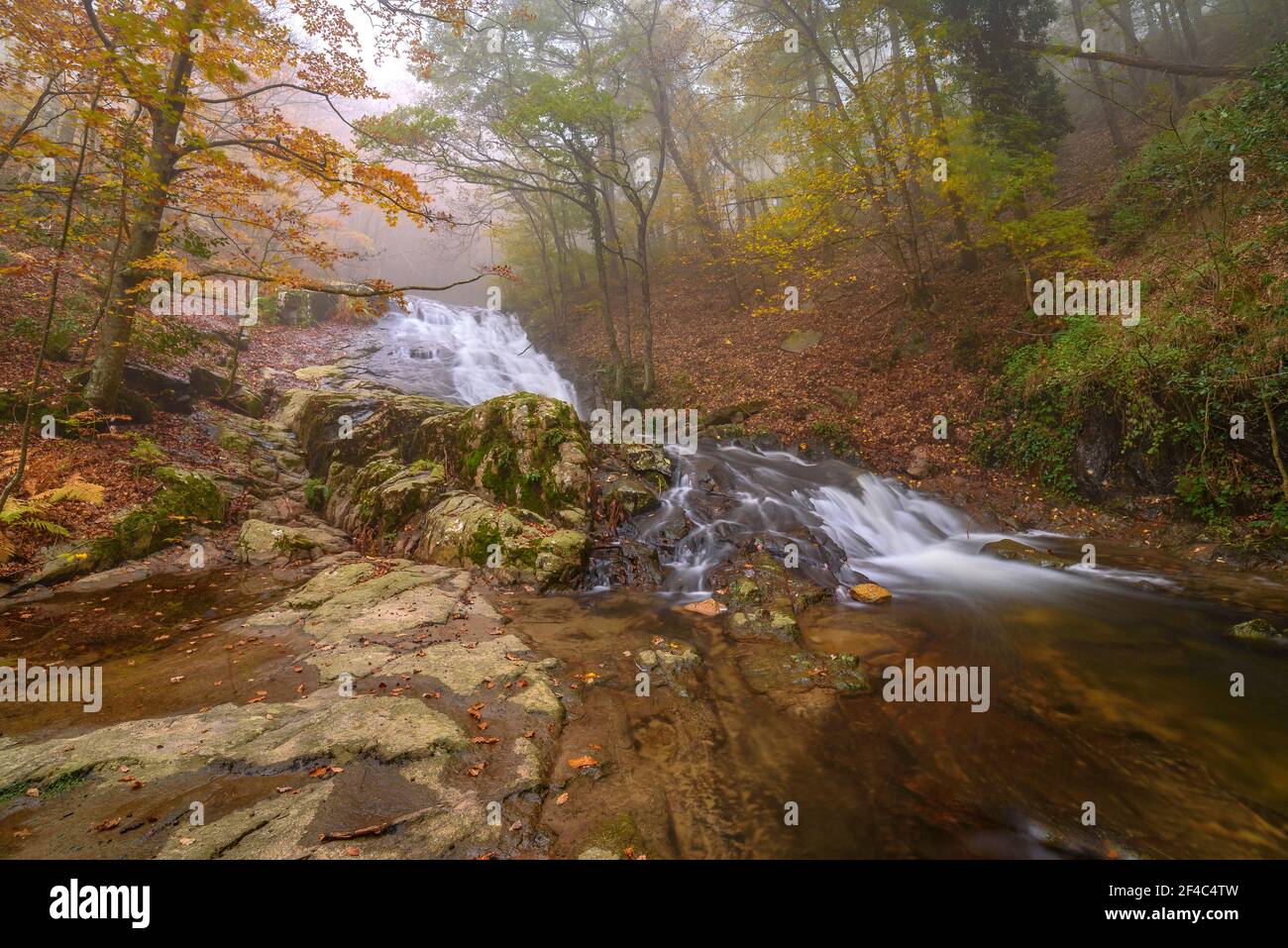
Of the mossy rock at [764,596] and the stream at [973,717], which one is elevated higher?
the mossy rock at [764,596]

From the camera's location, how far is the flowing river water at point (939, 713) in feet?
10.7

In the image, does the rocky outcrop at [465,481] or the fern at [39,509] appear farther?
the rocky outcrop at [465,481]

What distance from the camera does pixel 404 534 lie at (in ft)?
27.4

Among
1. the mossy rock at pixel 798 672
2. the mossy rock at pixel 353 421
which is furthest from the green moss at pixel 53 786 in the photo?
the mossy rock at pixel 353 421

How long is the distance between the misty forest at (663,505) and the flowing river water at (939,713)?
4cm

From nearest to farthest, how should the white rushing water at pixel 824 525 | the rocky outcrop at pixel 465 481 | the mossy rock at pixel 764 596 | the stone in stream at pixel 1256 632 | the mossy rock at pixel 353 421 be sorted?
the stone in stream at pixel 1256 632 → the mossy rock at pixel 764 596 → the rocky outcrop at pixel 465 481 → the white rushing water at pixel 824 525 → the mossy rock at pixel 353 421

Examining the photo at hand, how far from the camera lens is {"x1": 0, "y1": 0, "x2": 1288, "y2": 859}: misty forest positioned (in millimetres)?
3355

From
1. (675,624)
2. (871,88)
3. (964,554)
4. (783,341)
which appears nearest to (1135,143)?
(871,88)

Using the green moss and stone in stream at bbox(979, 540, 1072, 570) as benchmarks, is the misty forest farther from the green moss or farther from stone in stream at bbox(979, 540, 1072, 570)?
stone in stream at bbox(979, 540, 1072, 570)

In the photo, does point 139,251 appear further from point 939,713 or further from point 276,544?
point 939,713

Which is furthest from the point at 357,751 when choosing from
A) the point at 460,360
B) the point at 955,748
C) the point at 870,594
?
the point at 460,360

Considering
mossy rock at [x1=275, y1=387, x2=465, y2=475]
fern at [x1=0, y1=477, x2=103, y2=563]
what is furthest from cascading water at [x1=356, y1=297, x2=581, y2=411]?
fern at [x1=0, y1=477, x2=103, y2=563]

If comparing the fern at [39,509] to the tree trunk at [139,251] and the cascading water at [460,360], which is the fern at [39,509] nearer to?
the tree trunk at [139,251]

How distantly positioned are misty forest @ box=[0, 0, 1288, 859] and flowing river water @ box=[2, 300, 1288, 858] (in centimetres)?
4
